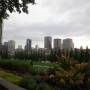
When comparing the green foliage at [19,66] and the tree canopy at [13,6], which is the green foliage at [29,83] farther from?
the green foliage at [19,66]

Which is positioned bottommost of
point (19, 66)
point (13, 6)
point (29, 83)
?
point (29, 83)

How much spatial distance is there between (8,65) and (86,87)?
69.4 ft

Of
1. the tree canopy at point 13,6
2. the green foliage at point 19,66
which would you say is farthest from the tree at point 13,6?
the green foliage at point 19,66

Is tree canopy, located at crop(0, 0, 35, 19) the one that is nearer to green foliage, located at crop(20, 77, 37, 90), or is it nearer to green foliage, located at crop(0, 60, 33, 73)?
green foliage, located at crop(20, 77, 37, 90)

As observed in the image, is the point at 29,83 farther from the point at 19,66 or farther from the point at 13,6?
the point at 19,66

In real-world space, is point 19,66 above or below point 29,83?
above

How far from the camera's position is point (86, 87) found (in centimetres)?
1399

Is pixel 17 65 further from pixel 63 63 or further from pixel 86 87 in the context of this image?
pixel 86 87

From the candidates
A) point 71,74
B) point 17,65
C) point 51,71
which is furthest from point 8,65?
point 71,74

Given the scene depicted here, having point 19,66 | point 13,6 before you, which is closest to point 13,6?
point 13,6

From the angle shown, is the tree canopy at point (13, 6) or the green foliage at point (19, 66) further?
the green foliage at point (19, 66)

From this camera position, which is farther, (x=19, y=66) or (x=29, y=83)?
(x=19, y=66)

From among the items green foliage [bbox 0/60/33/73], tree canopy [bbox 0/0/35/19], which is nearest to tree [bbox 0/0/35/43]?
tree canopy [bbox 0/0/35/19]

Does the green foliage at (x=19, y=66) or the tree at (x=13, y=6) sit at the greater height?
the tree at (x=13, y=6)
